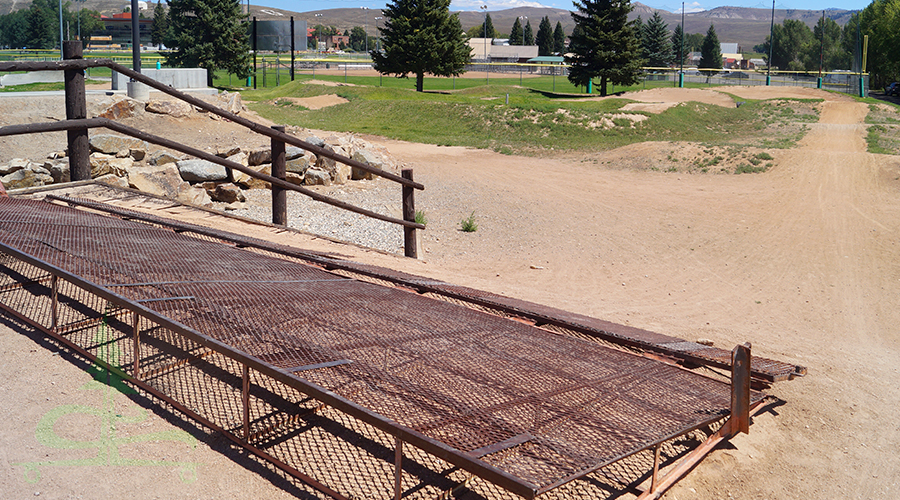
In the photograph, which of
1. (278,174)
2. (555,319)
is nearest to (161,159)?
(278,174)

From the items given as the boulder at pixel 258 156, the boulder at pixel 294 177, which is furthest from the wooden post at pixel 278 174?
the boulder at pixel 294 177

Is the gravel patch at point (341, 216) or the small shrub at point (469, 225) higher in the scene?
the gravel patch at point (341, 216)

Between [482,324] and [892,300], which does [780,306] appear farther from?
[482,324]

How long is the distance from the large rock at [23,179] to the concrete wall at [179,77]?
16.7 metres

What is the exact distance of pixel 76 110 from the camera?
752 centimetres

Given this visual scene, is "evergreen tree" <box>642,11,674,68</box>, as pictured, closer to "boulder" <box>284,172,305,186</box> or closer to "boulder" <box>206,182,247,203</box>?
"boulder" <box>284,172,305,186</box>

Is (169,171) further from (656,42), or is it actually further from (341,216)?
(656,42)

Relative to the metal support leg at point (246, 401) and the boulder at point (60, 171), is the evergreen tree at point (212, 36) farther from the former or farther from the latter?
the metal support leg at point (246, 401)

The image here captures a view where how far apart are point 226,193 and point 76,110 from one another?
16.8 ft

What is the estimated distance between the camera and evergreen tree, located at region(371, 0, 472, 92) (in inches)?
1928

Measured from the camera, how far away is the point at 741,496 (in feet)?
12.7

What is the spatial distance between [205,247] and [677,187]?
1556cm

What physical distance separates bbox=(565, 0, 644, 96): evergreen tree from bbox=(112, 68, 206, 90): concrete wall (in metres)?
25.3

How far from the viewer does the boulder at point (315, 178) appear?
611 inches
